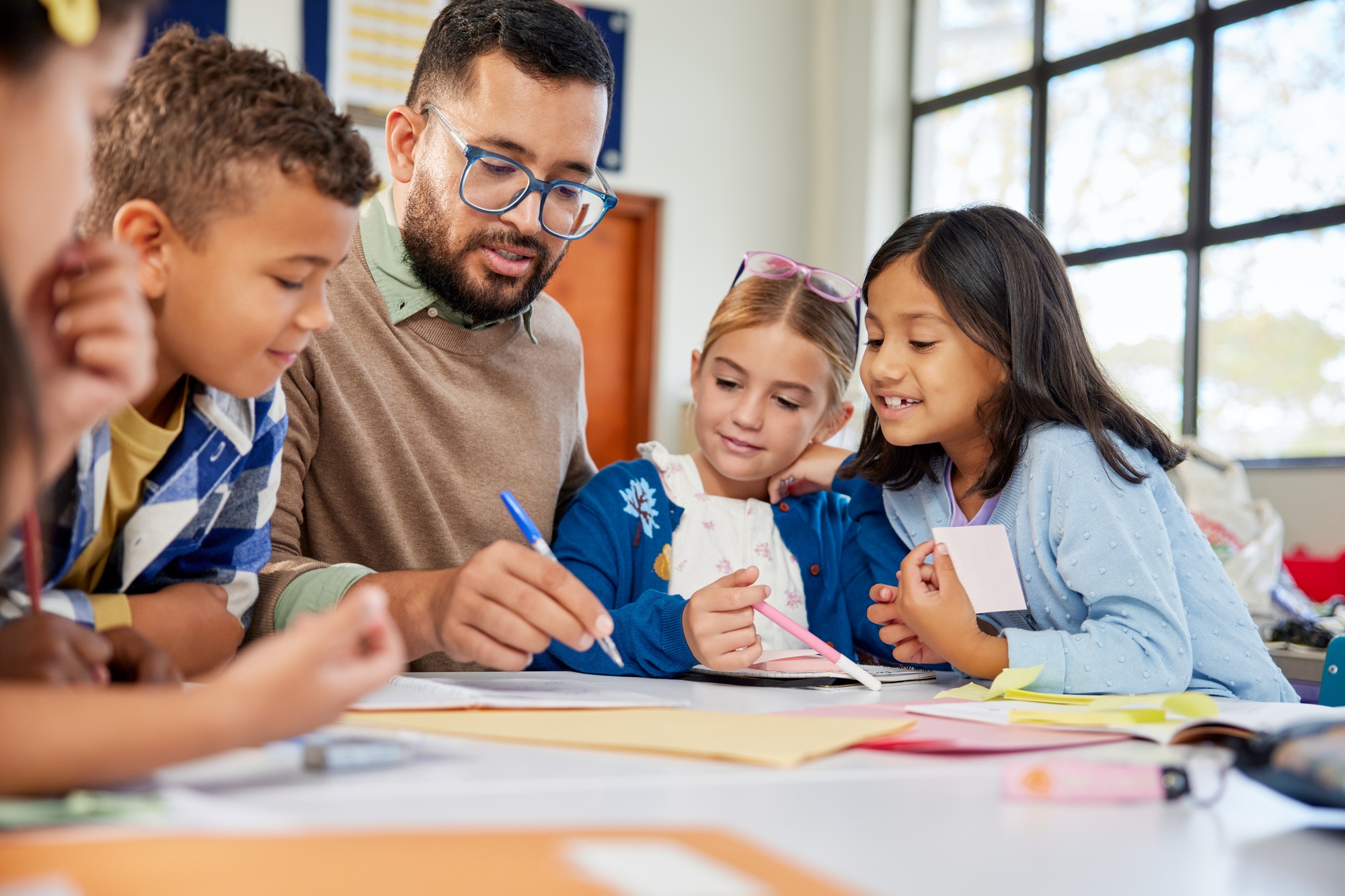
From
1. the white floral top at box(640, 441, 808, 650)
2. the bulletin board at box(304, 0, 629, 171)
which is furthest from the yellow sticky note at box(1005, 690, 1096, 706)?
the bulletin board at box(304, 0, 629, 171)

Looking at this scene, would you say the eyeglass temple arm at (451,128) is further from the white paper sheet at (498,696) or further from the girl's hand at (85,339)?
the girl's hand at (85,339)

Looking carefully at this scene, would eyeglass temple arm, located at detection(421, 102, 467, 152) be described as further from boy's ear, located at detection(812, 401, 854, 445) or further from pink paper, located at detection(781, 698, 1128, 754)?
pink paper, located at detection(781, 698, 1128, 754)

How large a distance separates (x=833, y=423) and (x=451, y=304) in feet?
2.01

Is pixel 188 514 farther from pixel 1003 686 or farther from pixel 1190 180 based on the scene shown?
pixel 1190 180

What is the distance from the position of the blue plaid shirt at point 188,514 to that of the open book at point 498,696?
0.19m

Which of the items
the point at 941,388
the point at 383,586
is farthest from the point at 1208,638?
the point at 383,586

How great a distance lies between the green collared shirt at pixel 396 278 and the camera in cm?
154

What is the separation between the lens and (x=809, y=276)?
5.73 feet

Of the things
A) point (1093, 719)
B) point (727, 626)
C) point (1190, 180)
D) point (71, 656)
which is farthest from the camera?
point (1190, 180)

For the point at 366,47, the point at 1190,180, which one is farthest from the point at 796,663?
the point at 366,47

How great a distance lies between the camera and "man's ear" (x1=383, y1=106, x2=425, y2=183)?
1574 mm

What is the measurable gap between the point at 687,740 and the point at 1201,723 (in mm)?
353

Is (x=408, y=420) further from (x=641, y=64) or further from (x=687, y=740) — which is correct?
(x=641, y=64)

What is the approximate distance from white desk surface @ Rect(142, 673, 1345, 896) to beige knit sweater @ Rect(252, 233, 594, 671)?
0.81 metres
